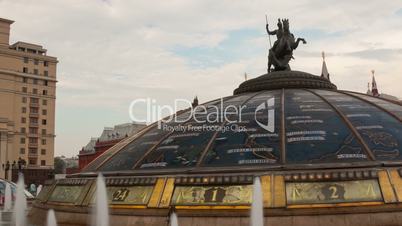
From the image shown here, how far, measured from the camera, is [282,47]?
14570 millimetres

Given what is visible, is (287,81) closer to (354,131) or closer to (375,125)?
(375,125)

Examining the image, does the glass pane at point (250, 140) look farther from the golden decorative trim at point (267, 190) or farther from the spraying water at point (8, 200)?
the spraying water at point (8, 200)

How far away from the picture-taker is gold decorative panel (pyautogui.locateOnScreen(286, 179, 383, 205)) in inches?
337

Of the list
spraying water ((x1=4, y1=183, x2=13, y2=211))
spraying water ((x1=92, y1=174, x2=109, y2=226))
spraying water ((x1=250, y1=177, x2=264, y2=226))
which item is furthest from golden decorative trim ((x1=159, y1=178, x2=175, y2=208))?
spraying water ((x1=4, y1=183, x2=13, y2=211))

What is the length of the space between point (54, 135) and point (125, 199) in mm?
61929

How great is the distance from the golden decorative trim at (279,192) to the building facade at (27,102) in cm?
5713

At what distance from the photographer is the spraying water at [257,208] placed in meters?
8.41

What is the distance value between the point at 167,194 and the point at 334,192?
3.18 meters

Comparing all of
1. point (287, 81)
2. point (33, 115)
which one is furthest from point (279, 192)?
point (33, 115)

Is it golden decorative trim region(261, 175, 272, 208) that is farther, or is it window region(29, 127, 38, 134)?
window region(29, 127, 38, 134)

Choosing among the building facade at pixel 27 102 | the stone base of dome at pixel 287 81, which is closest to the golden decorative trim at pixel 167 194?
the stone base of dome at pixel 287 81

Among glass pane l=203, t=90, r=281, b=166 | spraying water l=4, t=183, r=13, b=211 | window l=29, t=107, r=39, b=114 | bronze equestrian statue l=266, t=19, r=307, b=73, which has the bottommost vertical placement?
spraying water l=4, t=183, r=13, b=211

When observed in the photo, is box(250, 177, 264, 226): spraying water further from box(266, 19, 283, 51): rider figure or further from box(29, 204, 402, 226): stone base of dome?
box(266, 19, 283, 51): rider figure

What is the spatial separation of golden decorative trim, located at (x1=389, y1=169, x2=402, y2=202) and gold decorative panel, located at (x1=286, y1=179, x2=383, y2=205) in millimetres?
306
